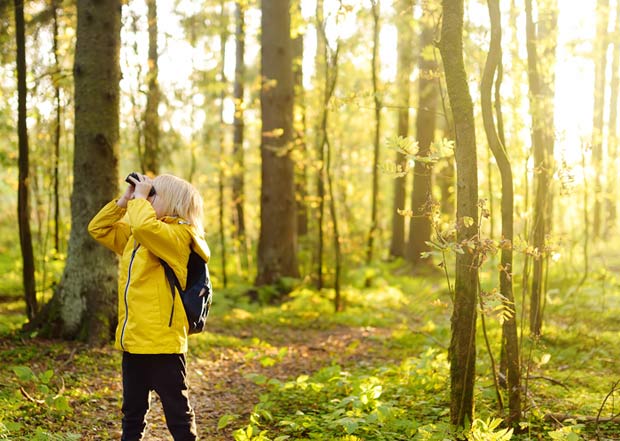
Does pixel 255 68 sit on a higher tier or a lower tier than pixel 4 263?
higher

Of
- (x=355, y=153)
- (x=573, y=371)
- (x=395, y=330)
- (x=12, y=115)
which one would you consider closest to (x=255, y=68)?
(x=355, y=153)

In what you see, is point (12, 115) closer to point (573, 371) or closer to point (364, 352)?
point (364, 352)

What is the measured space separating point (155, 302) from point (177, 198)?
65 centimetres

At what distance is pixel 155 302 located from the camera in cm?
349

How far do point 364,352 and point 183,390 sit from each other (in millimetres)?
3841

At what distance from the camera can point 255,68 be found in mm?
20781

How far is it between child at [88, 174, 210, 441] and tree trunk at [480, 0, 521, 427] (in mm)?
1966

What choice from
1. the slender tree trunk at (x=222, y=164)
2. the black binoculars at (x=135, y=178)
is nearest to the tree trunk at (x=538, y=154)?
the black binoculars at (x=135, y=178)

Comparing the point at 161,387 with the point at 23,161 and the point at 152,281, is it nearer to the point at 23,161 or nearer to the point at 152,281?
the point at 152,281

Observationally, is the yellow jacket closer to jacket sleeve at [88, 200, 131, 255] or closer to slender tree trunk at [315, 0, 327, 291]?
jacket sleeve at [88, 200, 131, 255]

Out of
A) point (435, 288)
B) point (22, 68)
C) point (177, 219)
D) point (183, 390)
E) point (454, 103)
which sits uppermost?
point (22, 68)

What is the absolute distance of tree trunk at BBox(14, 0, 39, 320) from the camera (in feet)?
19.6

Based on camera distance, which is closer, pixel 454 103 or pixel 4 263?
pixel 454 103

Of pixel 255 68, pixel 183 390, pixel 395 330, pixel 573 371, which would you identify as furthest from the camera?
pixel 255 68
